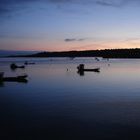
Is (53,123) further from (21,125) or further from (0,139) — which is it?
(0,139)

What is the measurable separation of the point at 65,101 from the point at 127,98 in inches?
220

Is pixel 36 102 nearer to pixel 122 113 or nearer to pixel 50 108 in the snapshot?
pixel 50 108

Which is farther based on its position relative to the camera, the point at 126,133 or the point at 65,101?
the point at 65,101

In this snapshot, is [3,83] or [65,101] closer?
[65,101]

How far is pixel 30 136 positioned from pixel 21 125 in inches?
89.2

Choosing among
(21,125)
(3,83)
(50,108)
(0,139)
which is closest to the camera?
(0,139)

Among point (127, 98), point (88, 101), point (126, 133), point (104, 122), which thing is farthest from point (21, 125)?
point (127, 98)

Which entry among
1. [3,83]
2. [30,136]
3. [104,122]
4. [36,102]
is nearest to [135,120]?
[104,122]

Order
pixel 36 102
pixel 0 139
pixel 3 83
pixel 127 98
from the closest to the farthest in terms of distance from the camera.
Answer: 1. pixel 0 139
2. pixel 36 102
3. pixel 127 98
4. pixel 3 83

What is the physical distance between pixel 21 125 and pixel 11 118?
2098 mm

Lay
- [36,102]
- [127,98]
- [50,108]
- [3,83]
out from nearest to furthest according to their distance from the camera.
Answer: [50,108], [36,102], [127,98], [3,83]

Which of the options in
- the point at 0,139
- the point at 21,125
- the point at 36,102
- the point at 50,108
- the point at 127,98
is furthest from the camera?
the point at 127,98

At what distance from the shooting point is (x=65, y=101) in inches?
966

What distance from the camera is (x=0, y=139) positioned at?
13.6 metres
